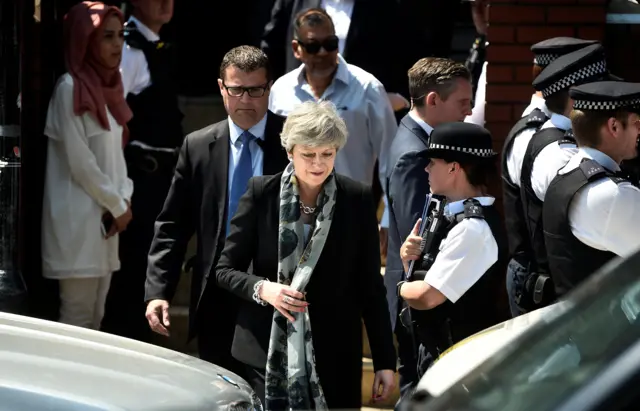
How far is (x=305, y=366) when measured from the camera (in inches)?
190

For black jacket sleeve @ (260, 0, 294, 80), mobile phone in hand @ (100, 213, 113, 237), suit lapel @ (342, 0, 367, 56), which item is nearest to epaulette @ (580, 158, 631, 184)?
suit lapel @ (342, 0, 367, 56)

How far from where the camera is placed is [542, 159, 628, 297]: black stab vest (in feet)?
15.0

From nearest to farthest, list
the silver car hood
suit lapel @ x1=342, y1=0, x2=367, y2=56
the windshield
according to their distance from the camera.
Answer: the windshield, the silver car hood, suit lapel @ x1=342, y1=0, x2=367, y2=56

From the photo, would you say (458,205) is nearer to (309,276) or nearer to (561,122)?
(309,276)

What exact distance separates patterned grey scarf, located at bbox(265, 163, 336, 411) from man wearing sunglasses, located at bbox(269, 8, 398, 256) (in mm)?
1775

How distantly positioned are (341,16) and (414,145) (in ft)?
7.55

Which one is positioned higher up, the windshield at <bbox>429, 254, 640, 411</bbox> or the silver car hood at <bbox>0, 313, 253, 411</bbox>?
the windshield at <bbox>429, 254, 640, 411</bbox>

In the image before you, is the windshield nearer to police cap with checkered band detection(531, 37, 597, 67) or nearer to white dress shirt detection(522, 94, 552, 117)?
white dress shirt detection(522, 94, 552, 117)

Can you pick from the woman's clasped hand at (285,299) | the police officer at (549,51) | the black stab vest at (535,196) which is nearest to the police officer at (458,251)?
the black stab vest at (535,196)

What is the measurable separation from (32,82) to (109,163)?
0.74m

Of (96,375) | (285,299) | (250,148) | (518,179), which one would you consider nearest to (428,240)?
(285,299)

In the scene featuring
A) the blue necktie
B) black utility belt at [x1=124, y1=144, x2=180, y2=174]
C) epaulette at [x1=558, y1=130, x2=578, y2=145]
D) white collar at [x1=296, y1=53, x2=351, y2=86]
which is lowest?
black utility belt at [x1=124, y1=144, x2=180, y2=174]

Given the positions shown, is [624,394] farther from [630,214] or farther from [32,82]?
[32,82]

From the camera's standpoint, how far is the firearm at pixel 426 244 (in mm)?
4887
